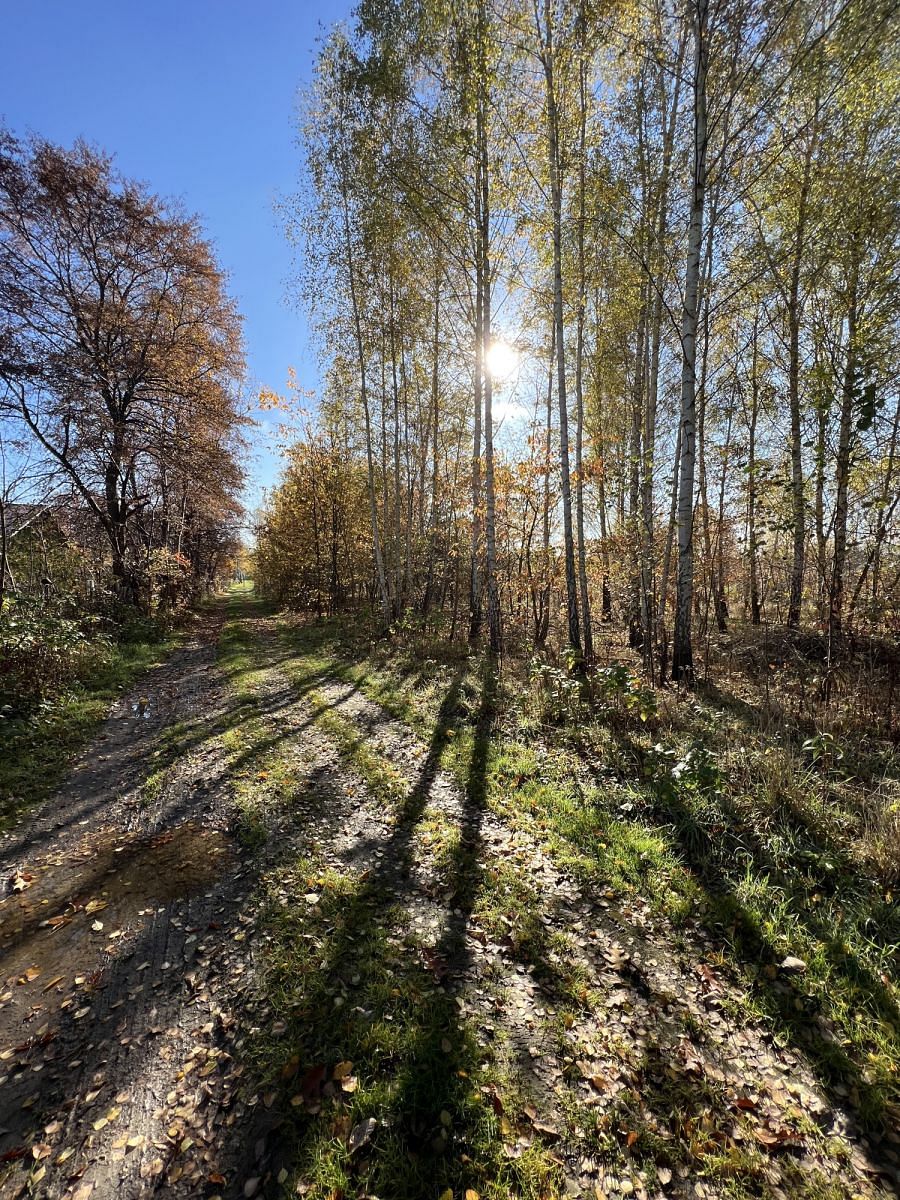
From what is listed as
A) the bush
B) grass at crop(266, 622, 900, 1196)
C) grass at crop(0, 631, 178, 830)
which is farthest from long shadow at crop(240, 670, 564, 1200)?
the bush

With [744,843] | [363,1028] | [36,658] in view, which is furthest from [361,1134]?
[36,658]

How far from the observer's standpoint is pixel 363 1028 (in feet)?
9.15

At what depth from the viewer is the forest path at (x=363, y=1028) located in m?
2.19

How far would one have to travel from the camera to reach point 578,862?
420 cm

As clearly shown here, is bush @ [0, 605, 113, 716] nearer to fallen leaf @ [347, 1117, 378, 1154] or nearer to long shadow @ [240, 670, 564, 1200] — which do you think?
long shadow @ [240, 670, 564, 1200]

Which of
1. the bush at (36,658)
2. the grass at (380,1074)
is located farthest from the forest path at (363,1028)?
the bush at (36,658)

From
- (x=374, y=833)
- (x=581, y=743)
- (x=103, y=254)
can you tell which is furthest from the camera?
(x=103, y=254)

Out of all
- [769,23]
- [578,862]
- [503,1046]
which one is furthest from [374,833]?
[769,23]

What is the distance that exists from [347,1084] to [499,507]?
12670mm

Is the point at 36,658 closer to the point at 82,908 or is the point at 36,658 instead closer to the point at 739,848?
the point at 82,908

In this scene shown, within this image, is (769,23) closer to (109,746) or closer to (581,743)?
(581,743)

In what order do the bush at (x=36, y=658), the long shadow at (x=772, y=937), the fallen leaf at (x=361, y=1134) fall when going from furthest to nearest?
the bush at (x=36, y=658)
the long shadow at (x=772, y=937)
the fallen leaf at (x=361, y=1134)

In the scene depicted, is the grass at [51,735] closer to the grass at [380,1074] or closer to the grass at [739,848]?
the grass at [380,1074]

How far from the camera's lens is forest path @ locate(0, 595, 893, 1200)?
7.17ft
